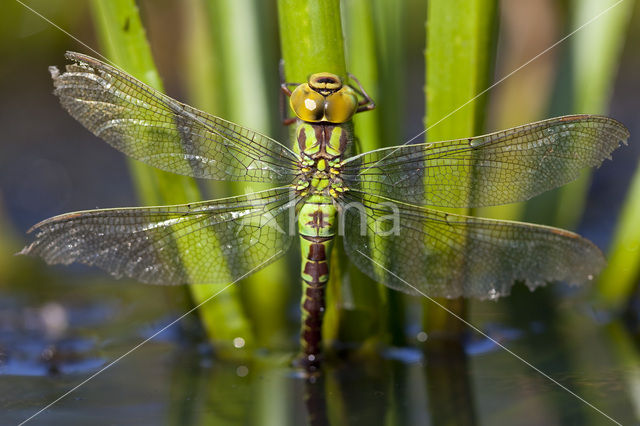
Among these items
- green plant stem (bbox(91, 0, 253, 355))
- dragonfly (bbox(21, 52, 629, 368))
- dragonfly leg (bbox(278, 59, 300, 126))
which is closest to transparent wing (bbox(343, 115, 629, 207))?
dragonfly (bbox(21, 52, 629, 368))

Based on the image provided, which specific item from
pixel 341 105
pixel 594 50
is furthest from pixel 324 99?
pixel 594 50

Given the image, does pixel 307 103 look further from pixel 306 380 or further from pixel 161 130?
pixel 306 380

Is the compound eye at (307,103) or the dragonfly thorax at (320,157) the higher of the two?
the compound eye at (307,103)

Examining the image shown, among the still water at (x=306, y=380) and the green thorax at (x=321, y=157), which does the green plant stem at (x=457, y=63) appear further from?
the still water at (x=306, y=380)

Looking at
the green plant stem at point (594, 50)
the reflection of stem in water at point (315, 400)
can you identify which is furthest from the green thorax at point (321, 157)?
the green plant stem at point (594, 50)

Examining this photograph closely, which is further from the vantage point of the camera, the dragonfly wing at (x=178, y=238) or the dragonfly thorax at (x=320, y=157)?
the dragonfly thorax at (x=320, y=157)

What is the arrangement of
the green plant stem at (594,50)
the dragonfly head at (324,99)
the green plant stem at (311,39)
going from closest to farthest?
the green plant stem at (311,39), the dragonfly head at (324,99), the green plant stem at (594,50)

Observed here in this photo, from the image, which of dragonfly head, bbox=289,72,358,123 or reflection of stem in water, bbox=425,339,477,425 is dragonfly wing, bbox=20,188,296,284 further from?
reflection of stem in water, bbox=425,339,477,425
